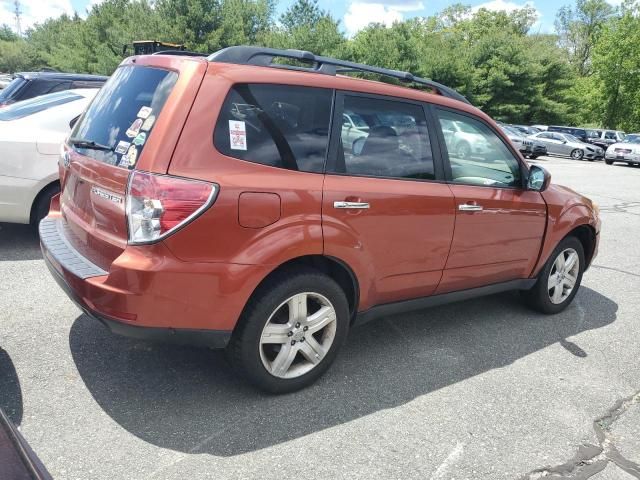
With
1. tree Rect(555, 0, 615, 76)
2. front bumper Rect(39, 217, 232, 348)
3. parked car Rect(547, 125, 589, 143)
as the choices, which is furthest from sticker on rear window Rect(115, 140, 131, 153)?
tree Rect(555, 0, 615, 76)

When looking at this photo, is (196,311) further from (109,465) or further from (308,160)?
(308,160)

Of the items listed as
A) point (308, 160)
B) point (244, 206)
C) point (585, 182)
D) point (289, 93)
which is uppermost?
point (289, 93)

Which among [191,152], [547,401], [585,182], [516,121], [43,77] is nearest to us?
[191,152]

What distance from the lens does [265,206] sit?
278cm

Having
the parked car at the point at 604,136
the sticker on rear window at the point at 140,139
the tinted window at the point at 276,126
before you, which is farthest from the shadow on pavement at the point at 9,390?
the parked car at the point at 604,136

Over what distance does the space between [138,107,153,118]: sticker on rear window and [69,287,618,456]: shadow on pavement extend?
1.50m

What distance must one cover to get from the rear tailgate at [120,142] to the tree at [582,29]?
6753 cm

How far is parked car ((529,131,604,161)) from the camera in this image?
27.3 metres

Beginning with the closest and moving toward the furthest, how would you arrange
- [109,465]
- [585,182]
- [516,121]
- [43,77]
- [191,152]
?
[109,465] < [191,152] < [43,77] < [585,182] < [516,121]

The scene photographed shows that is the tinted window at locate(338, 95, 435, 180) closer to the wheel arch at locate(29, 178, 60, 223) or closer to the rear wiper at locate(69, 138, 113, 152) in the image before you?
the rear wiper at locate(69, 138, 113, 152)

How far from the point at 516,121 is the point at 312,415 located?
41006 mm

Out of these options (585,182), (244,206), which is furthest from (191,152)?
(585,182)

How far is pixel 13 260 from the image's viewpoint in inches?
Result: 199

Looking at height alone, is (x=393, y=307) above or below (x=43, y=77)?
below
